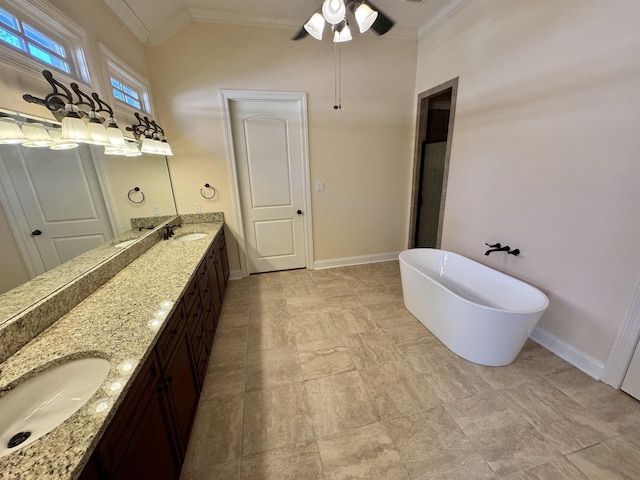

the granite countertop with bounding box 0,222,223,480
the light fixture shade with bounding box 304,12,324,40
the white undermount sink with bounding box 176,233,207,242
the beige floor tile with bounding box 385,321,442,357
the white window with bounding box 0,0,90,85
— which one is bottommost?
the beige floor tile with bounding box 385,321,442,357

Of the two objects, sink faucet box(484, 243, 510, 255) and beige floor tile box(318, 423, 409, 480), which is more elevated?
sink faucet box(484, 243, 510, 255)

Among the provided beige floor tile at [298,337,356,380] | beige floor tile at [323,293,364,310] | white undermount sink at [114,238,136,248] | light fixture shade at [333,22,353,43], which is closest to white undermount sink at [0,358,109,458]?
white undermount sink at [114,238,136,248]

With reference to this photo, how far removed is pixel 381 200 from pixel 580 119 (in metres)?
2.18

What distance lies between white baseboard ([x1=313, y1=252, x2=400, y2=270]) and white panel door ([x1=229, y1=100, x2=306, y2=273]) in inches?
10.0

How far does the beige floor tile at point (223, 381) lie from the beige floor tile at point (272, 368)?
0.06 meters

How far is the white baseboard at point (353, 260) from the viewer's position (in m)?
3.77

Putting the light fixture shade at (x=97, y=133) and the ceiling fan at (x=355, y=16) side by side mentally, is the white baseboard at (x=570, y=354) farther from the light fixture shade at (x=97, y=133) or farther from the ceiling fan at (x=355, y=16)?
the light fixture shade at (x=97, y=133)

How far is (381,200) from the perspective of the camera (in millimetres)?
3721

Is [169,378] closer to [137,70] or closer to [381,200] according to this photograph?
[137,70]

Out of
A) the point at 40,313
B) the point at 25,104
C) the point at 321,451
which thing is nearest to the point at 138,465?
the point at 40,313

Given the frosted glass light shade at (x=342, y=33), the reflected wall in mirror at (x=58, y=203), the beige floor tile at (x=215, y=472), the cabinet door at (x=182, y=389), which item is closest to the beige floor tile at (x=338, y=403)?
the beige floor tile at (x=215, y=472)

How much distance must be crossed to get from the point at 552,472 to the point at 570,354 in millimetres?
1035

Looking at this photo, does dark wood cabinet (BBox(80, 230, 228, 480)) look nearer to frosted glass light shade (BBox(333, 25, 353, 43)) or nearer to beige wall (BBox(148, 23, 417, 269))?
beige wall (BBox(148, 23, 417, 269))

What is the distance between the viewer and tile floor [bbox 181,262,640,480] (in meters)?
1.31
